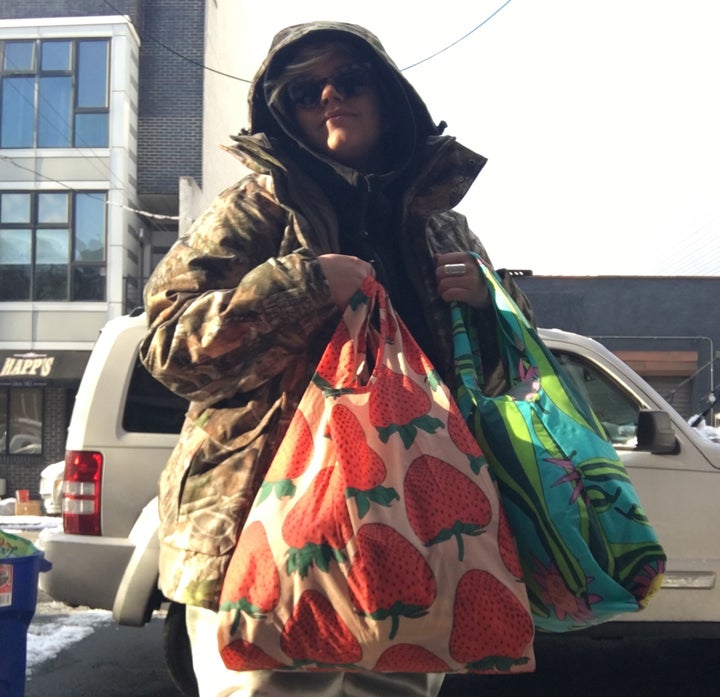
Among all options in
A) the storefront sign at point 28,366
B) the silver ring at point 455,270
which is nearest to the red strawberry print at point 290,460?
the silver ring at point 455,270

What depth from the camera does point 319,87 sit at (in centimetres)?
172

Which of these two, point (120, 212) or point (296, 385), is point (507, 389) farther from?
point (120, 212)

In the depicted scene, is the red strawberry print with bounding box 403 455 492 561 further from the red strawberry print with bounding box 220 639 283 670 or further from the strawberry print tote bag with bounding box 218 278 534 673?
the red strawberry print with bounding box 220 639 283 670

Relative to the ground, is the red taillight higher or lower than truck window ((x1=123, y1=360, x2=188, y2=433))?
lower

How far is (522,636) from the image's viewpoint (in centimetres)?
126

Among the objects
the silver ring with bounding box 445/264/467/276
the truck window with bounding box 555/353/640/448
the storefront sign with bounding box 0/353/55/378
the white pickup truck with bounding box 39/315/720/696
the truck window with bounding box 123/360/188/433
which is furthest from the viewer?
the storefront sign with bounding box 0/353/55/378

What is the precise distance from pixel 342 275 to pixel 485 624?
592 millimetres

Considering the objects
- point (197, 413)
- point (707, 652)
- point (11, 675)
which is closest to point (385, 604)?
point (197, 413)

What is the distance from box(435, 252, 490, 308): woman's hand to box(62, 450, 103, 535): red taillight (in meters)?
2.90

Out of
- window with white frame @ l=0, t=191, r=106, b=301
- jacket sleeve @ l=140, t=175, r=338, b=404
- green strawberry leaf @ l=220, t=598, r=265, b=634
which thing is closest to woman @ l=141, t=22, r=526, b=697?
jacket sleeve @ l=140, t=175, r=338, b=404

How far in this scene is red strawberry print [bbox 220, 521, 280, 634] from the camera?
3.93 feet

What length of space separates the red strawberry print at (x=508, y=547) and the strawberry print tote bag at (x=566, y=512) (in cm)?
3

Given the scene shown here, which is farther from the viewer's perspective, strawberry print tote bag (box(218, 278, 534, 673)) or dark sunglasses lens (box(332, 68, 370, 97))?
dark sunglasses lens (box(332, 68, 370, 97))

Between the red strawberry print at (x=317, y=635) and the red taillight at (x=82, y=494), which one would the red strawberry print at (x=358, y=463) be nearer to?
the red strawberry print at (x=317, y=635)
